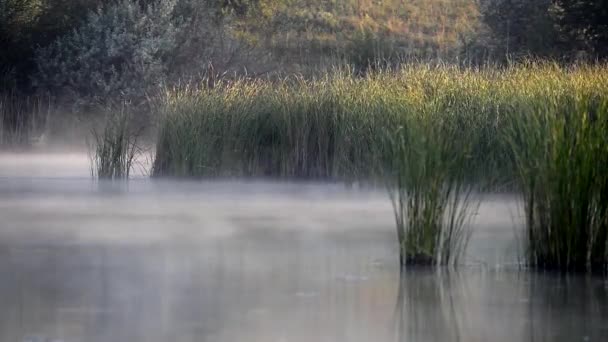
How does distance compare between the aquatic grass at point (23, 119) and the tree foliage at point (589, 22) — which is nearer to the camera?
the aquatic grass at point (23, 119)

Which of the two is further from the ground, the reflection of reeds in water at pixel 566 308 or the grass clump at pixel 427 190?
the grass clump at pixel 427 190

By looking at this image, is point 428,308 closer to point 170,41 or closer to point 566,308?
point 566,308

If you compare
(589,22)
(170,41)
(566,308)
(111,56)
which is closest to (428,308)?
(566,308)

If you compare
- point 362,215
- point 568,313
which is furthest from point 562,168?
point 362,215

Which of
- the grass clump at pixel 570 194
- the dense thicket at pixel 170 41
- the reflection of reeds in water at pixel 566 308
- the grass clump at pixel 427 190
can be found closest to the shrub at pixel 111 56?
the dense thicket at pixel 170 41

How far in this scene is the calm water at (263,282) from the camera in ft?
16.3

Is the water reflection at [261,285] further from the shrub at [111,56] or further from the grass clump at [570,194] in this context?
the shrub at [111,56]

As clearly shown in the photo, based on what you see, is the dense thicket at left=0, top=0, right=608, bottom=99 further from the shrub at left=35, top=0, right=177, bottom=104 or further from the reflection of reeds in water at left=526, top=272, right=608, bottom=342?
the reflection of reeds in water at left=526, top=272, right=608, bottom=342

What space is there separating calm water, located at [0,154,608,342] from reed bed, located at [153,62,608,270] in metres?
0.26

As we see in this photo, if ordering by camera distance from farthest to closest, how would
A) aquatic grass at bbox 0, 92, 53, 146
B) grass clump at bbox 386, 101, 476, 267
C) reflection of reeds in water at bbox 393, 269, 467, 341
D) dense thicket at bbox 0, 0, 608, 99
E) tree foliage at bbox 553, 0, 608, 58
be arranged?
dense thicket at bbox 0, 0, 608, 99 → tree foliage at bbox 553, 0, 608, 58 → aquatic grass at bbox 0, 92, 53, 146 → grass clump at bbox 386, 101, 476, 267 → reflection of reeds in water at bbox 393, 269, 467, 341

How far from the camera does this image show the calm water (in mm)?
4957

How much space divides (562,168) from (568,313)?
1217mm

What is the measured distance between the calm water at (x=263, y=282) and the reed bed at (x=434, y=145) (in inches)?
10.4

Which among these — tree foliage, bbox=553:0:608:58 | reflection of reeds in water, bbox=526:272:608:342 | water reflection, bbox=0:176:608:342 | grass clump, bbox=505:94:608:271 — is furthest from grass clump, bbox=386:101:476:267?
tree foliage, bbox=553:0:608:58
